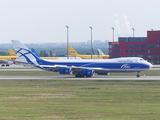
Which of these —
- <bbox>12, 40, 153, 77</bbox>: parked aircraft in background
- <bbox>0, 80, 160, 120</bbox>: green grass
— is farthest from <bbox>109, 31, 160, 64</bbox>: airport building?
<bbox>0, 80, 160, 120</bbox>: green grass

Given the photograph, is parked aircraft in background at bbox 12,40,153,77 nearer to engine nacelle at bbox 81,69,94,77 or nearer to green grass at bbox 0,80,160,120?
engine nacelle at bbox 81,69,94,77

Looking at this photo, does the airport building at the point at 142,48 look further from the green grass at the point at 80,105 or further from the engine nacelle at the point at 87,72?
the green grass at the point at 80,105

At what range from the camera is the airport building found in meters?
145

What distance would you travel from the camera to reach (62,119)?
27562mm

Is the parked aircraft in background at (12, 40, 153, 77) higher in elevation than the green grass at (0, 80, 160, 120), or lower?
higher

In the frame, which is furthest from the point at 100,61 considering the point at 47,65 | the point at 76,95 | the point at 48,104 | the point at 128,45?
the point at 128,45

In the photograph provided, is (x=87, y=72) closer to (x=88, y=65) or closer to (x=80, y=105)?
(x=88, y=65)

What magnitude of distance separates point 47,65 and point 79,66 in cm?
502

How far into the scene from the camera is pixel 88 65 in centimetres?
6969

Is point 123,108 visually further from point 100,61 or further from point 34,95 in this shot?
point 100,61

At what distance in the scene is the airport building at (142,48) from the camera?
145000 millimetres

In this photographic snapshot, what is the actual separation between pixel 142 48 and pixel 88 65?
80.8 meters

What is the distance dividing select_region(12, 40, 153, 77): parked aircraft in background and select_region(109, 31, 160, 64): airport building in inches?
3029

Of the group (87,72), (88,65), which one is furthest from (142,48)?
(87,72)
